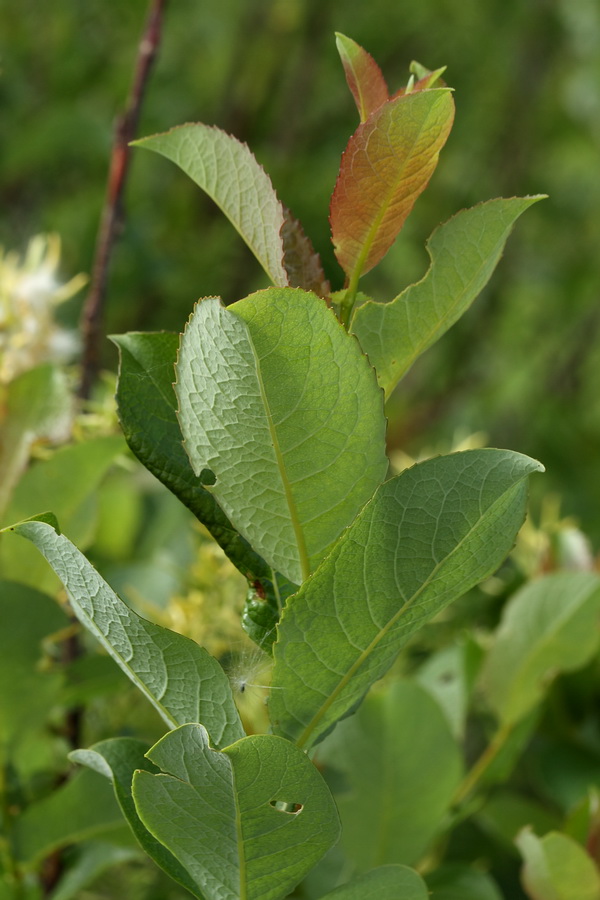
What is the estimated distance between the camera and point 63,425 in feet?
1.30

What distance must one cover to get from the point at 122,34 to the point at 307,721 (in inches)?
57.4

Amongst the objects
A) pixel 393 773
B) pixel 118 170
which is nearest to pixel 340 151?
pixel 118 170

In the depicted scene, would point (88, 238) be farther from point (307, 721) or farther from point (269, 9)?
point (307, 721)

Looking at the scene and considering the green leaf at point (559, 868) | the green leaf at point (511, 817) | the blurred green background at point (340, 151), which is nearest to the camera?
the green leaf at point (559, 868)

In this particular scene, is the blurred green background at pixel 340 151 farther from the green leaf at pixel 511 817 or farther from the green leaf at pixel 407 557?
the green leaf at pixel 407 557

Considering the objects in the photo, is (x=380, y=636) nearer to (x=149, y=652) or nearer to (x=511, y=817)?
(x=149, y=652)

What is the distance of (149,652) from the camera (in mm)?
230

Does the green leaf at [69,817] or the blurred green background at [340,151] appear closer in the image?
the green leaf at [69,817]

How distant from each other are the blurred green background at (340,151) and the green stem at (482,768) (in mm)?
712

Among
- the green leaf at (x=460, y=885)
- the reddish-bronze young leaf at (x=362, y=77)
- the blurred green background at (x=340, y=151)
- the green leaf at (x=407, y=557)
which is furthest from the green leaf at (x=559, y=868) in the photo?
the blurred green background at (x=340, y=151)

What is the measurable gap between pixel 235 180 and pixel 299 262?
1.1 inches

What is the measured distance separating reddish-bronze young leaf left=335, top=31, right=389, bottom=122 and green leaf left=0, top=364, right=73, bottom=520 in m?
0.19

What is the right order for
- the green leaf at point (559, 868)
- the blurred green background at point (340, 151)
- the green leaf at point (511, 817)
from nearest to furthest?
1. the green leaf at point (559, 868)
2. the green leaf at point (511, 817)
3. the blurred green background at point (340, 151)

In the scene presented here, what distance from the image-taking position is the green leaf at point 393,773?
1.24 ft
